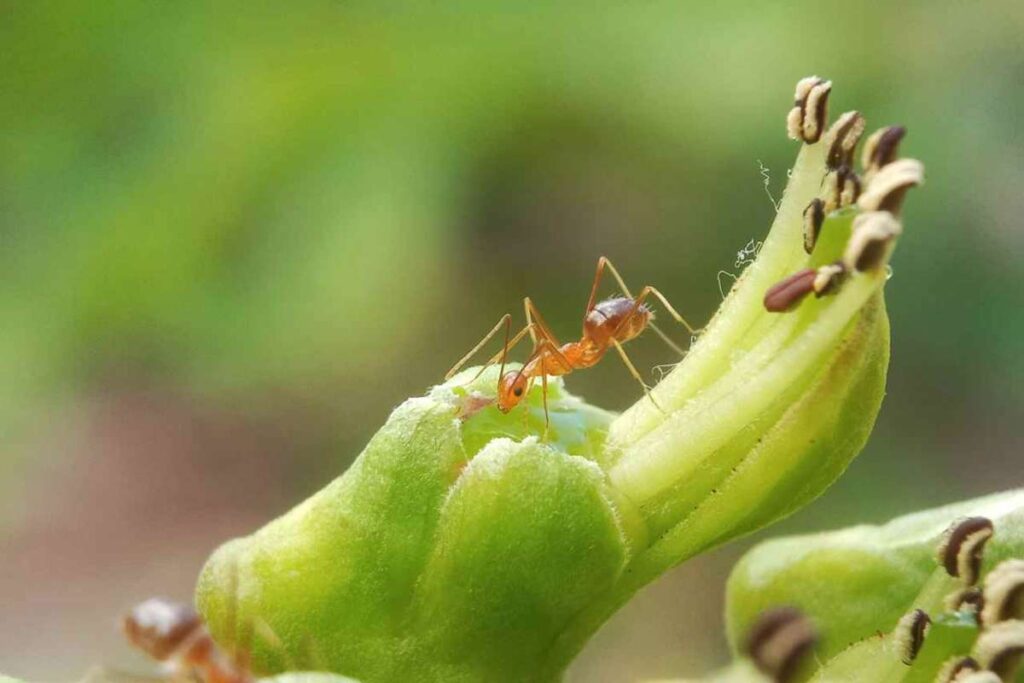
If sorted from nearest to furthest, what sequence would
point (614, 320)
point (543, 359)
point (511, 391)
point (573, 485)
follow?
point (573, 485) → point (511, 391) → point (543, 359) → point (614, 320)

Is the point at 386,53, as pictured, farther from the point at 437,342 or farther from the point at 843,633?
the point at 843,633

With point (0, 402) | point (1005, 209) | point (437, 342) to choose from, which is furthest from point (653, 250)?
point (0, 402)

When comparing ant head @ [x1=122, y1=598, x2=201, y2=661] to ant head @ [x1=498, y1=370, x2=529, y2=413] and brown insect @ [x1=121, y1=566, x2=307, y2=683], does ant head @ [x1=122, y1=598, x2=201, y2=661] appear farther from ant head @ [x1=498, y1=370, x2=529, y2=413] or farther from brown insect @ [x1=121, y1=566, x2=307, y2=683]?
ant head @ [x1=498, y1=370, x2=529, y2=413]

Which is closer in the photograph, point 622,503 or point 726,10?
point 622,503

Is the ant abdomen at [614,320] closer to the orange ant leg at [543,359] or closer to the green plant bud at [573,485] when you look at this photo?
the orange ant leg at [543,359]

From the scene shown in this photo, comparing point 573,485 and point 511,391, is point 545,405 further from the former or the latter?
point 573,485

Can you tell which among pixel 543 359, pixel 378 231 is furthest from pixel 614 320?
pixel 378 231

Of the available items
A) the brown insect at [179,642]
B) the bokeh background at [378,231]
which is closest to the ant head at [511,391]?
the brown insect at [179,642]
